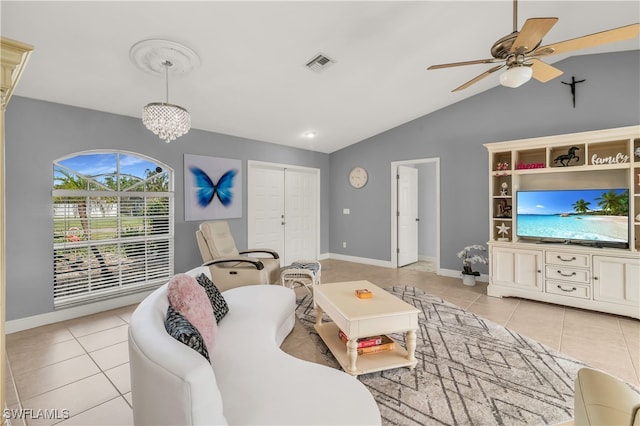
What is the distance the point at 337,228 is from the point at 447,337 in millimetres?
3910

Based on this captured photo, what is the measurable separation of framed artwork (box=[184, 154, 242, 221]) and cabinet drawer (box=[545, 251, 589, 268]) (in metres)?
4.36

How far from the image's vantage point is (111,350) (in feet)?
8.03

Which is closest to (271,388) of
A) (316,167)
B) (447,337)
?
(447,337)

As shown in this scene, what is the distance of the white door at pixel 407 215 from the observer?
551 cm

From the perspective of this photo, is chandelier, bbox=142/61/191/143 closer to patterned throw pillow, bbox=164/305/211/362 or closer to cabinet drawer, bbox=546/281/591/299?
patterned throw pillow, bbox=164/305/211/362

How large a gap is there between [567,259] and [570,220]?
48 cm

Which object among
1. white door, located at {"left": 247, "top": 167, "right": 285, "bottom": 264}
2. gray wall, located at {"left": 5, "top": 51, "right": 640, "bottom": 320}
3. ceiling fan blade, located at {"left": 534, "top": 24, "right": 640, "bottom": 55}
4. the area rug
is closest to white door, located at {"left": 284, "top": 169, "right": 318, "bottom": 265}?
white door, located at {"left": 247, "top": 167, "right": 285, "bottom": 264}

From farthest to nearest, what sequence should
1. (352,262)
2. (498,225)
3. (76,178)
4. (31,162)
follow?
1. (352,262)
2. (498,225)
3. (76,178)
4. (31,162)

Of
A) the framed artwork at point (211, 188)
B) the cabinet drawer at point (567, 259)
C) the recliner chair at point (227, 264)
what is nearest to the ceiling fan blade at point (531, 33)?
the cabinet drawer at point (567, 259)

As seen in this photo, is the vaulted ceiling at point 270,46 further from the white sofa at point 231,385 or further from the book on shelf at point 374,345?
the book on shelf at point 374,345

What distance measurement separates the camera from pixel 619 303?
304 cm

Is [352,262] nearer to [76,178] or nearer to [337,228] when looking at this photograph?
[337,228]

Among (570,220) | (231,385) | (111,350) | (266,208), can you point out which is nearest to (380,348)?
(231,385)

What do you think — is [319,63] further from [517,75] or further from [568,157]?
[568,157]
